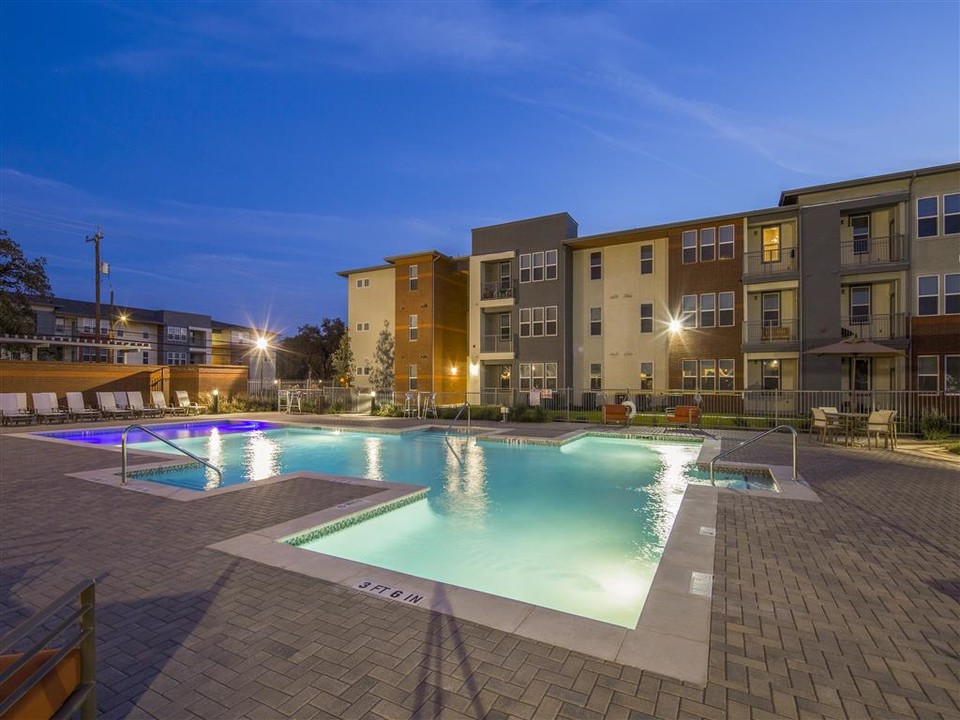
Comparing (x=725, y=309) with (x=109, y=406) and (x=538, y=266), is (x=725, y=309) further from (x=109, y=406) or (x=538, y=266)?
(x=109, y=406)

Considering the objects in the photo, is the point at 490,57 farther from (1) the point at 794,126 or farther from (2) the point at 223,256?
(2) the point at 223,256

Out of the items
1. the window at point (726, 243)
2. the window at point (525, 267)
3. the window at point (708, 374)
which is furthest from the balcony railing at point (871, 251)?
the window at point (525, 267)

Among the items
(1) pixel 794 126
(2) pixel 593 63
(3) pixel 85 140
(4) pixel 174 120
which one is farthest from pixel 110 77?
(1) pixel 794 126

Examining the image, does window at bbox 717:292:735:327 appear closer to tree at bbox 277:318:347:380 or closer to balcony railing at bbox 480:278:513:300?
balcony railing at bbox 480:278:513:300

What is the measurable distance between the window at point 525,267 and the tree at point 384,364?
33.5 feet

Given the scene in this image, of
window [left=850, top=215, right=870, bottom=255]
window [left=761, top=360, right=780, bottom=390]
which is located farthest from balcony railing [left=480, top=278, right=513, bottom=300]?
window [left=850, top=215, right=870, bottom=255]

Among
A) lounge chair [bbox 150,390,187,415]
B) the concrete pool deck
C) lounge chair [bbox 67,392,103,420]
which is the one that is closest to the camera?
the concrete pool deck

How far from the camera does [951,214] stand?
1795cm

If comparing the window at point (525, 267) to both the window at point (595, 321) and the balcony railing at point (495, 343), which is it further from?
the window at point (595, 321)

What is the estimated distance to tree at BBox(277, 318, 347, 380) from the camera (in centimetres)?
4038

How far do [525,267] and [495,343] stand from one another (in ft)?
15.8

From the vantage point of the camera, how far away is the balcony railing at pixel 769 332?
2073cm

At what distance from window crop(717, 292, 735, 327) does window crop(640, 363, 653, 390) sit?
3927 millimetres

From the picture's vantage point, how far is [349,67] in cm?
7806
